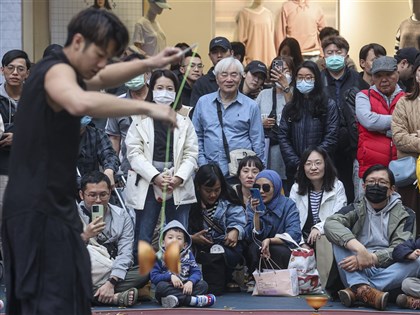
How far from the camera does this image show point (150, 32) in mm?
13102

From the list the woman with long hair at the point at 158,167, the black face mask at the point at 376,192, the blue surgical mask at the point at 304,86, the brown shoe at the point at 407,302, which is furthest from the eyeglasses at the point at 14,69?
the brown shoe at the point at 407,302

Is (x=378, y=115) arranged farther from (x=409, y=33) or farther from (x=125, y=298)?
(x=409, y=33)

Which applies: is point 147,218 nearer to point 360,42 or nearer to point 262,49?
point 262,49

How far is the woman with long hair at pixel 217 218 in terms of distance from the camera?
31.6ft

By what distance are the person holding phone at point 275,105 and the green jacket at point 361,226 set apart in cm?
147

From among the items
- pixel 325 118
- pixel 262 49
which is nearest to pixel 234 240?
pixel 325 118

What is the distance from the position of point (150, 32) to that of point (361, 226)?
192 inches

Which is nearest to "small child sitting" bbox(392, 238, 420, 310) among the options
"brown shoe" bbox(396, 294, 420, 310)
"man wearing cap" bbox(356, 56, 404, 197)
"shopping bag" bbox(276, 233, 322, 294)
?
"brown shoe" bbox(396, 294, 420, 310)

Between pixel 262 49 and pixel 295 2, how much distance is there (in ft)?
2.55

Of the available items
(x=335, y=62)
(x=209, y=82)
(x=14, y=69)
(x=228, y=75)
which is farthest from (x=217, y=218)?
(x=14, y=69)

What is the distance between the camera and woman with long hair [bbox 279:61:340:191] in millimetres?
10188

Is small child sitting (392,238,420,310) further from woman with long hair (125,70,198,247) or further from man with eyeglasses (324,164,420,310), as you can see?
woman with long hair (125,70,198,247)

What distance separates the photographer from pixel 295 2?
45.4 ft

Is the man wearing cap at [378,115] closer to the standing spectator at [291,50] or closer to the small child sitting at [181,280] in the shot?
the standing spectator at [291,50]
